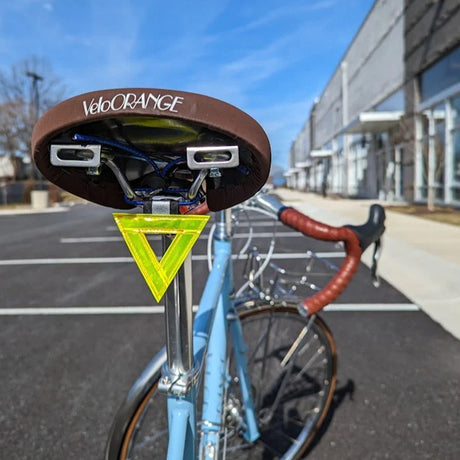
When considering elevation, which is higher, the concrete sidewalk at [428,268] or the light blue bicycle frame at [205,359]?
the light blue bicycle frame at [205,359]

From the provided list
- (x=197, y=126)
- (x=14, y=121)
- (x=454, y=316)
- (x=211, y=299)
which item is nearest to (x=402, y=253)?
(x=454, y=316)

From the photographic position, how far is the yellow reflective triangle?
0.91 metres

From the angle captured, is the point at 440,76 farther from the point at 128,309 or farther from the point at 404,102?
the point at 128,309

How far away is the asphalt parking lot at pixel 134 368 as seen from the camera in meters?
2.29

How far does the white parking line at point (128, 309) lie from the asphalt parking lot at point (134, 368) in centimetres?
1

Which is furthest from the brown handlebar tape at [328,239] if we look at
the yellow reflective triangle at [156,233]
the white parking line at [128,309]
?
the white parking line at [128,309]

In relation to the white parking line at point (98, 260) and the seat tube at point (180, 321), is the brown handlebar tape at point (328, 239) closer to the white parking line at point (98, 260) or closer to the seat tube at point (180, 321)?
the seat tube at point (180, 321)

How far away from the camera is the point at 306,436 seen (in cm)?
210

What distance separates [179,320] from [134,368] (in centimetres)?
230

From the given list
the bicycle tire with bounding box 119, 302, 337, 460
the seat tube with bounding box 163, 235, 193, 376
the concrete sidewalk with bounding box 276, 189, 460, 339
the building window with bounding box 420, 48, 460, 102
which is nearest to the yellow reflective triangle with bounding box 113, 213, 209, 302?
the seat tube with bounding box 163, 235, 193, 376

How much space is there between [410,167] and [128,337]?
18.0 meters

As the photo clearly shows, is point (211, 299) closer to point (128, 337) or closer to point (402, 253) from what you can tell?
point (128, 337)

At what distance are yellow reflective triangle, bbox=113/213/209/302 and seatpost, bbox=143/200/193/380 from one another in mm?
82

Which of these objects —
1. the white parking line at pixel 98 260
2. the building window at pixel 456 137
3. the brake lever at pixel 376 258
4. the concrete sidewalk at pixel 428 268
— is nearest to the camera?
the brake lever at pixel 376 258
